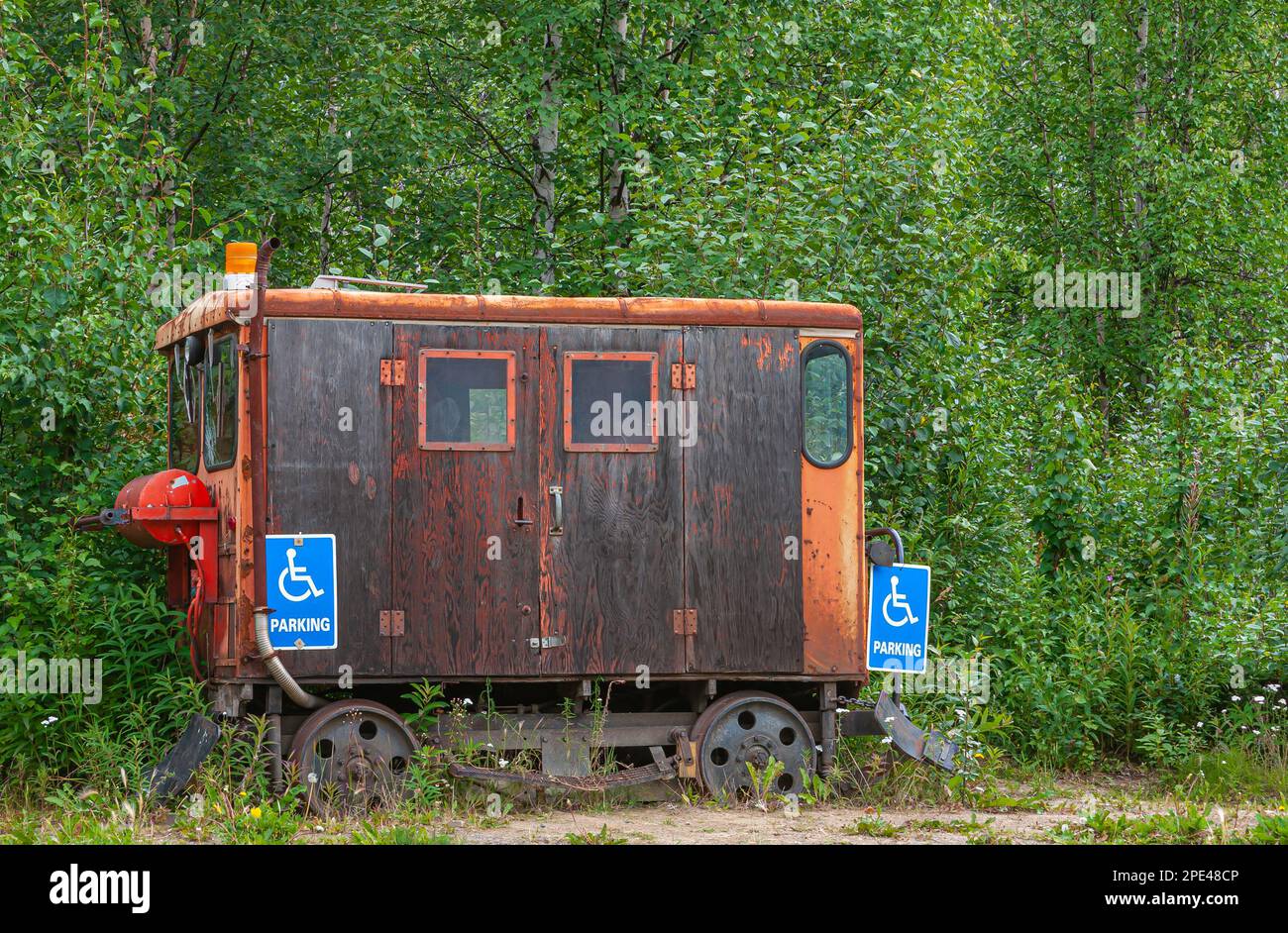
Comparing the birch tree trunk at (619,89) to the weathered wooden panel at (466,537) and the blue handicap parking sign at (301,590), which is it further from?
the blue handicap parking sign at (301,590)

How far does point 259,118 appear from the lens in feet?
58.4

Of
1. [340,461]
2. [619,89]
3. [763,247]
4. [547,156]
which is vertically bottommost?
[340,461]

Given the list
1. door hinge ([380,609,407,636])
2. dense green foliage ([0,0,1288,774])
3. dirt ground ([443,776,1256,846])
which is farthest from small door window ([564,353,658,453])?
dense green foliage ([0,0,1288,774])

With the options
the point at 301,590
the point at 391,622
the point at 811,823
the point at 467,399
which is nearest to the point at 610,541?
the point at 467,399

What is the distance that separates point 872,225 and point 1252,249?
34.2 feet

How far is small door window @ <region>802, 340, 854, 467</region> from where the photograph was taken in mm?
9477

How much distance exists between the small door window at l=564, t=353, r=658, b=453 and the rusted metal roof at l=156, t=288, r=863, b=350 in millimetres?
247

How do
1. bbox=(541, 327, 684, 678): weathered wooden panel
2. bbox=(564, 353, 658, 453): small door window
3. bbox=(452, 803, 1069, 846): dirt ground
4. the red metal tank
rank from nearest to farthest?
bbox=(452, 803, 1069, 846): dirt ground
the red metal tank
bbox=(541, 327, 684, 678): weathered wooden panel
bbox=(564, 353, 658, 453): small door window

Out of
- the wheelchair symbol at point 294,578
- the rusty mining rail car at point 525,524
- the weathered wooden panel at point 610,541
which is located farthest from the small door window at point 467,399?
the wheelchair symbol at point 294,578

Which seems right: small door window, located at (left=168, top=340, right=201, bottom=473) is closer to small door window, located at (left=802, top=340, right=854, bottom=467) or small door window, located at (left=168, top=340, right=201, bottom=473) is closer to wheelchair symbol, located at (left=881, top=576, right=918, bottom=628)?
small door window, located at (left=802, top=340, right=854, bottom=467)

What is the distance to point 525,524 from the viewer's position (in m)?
8.98

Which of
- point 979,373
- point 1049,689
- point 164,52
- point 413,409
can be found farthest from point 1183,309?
point 413,409

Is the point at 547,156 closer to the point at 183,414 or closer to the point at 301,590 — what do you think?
the point at 183,414

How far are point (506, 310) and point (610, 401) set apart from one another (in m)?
0.83
